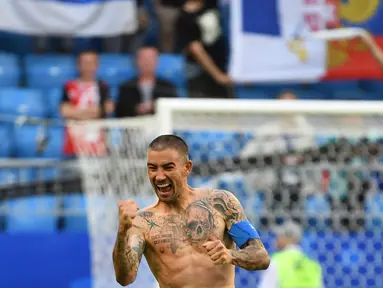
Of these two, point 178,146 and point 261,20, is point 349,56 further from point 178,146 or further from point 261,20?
point 178,146

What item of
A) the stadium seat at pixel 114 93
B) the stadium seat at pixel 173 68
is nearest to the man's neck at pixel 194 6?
the stadium seat at pixel 173 68

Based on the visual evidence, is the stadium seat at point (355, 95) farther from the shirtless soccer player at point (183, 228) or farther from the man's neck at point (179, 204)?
the man's neck at point (179, 204)

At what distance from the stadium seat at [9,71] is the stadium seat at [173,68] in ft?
5.32

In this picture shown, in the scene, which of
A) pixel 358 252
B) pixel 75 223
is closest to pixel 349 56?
pixel 358 252

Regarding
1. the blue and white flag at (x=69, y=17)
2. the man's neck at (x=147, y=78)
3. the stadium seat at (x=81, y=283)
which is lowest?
the stadium seat at (x=81, y=283)

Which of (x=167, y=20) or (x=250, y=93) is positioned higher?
(x=167, y=20)

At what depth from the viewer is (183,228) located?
4441mm

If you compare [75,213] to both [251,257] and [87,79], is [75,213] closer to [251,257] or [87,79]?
[87,79]

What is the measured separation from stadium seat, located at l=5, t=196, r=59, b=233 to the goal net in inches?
18.0

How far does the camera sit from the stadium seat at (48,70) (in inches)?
420

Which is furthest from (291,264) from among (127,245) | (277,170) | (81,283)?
(127,245)

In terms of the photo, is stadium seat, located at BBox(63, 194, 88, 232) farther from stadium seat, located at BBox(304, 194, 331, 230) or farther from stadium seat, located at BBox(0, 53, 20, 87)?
stadium seat, located at BBox(0, 53, 20, 87)

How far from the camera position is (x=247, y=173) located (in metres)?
8.16

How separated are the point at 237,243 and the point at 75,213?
4277 mm
